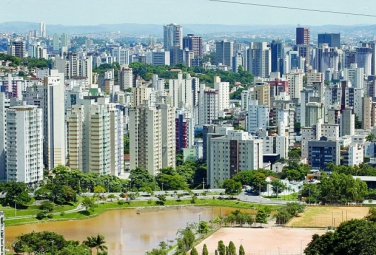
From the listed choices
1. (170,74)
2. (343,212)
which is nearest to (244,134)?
(343,212)

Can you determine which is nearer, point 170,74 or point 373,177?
point 373,177

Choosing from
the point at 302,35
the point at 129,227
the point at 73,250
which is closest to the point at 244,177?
the point at 129,227

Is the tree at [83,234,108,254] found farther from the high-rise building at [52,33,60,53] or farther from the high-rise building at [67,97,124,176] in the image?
the high-rise building at [52,33,60,53]

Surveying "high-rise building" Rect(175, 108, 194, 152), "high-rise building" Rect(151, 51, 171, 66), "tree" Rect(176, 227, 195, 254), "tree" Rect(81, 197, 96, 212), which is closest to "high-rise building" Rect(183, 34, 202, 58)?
"high-rise building" Rect(151, 51, 171, 66)

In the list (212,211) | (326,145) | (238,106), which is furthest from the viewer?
(238,106)

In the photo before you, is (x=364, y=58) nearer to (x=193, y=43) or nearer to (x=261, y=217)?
(x=193, y=43)

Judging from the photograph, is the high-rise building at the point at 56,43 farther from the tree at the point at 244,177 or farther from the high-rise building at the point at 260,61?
the tree at the point at 244,177

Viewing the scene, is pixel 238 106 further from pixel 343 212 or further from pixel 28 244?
pixel 28 244
